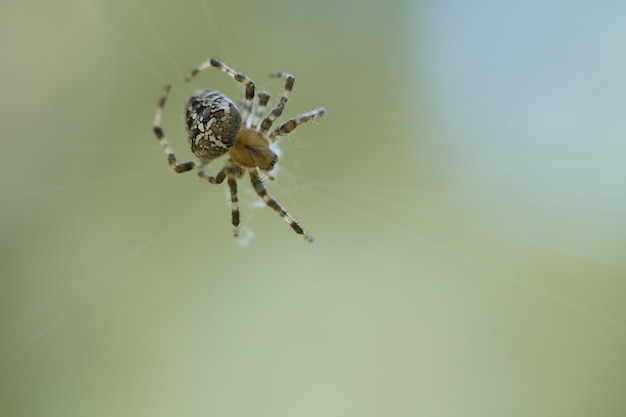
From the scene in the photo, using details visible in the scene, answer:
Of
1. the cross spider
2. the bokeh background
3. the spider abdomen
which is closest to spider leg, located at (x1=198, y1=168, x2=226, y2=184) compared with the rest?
the cross spider

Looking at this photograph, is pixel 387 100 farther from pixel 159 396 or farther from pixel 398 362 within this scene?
pixel 159 396

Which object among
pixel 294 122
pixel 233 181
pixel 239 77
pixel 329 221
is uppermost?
pixel 329 221

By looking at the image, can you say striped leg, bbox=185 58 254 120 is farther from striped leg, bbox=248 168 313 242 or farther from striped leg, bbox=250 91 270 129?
striped leg, bbox=248 168 313 242

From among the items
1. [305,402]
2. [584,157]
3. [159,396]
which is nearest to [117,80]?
[159,396]

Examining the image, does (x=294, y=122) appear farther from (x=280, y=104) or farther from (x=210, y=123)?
(x=210, y=123)

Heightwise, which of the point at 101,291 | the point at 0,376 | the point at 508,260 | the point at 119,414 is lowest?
the point at 0,376

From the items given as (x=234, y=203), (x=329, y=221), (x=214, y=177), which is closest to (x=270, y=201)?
(x=234, y=203)
